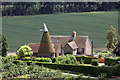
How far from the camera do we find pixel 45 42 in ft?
110

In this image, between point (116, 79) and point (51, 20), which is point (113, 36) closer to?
point (51, 20)

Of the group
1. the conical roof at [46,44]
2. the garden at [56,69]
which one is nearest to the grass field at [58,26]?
the conical roof at [46,44]

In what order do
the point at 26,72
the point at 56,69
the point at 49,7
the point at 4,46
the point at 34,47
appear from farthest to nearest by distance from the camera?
the point at 34,47 < the point at 4,46 < the point at 49,7 < the point at 56,69 < the point at 26,72

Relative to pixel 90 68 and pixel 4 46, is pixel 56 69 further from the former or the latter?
pixel 4 46

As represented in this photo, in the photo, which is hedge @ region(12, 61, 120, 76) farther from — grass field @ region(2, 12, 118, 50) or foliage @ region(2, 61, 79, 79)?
grass field @ region(2, 12, 118, 50)

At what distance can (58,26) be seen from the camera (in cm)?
4609

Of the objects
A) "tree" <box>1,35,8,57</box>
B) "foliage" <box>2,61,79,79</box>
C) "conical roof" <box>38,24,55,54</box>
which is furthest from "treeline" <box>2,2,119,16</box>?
"foliage" <box>2,61,79,79</box>

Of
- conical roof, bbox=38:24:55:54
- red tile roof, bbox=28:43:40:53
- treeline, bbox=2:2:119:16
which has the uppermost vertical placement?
treeline, bbox=2:2:119:16

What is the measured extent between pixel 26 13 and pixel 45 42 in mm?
3765

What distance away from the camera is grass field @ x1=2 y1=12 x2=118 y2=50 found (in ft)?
133

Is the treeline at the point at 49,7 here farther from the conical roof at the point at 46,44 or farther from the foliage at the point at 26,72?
the foliage at the point at 26,72

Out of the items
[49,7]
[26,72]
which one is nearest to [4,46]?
[49,7]

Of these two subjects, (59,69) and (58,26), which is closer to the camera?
(59,69)

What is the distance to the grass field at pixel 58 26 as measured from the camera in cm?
4041
